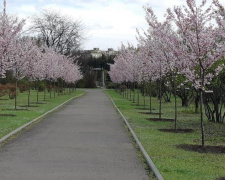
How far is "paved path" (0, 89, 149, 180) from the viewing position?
686 centimetres

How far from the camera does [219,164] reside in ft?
26.0

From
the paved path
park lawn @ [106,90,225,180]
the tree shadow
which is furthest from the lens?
the tree shadow

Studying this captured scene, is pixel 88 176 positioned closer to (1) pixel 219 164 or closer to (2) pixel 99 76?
(1) pixel 219 164

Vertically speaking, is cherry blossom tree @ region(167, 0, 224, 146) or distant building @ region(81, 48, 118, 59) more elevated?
distant building @ region(81, 48, 118, 59)

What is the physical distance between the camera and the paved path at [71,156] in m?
6.86

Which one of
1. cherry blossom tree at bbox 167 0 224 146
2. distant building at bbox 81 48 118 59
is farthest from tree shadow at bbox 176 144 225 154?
distant building at bbox 81 48 118 59

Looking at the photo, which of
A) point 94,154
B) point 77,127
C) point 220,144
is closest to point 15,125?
point 77,127

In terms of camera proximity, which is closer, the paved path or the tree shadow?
the paved path

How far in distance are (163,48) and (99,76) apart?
268ft

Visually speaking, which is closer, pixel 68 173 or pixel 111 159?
pixel 68 173

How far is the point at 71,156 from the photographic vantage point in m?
8.52

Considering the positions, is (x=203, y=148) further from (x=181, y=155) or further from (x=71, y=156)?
(x=71, y=156)

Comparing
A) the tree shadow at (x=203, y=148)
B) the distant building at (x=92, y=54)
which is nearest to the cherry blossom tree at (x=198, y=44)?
the tree shadow at (x=203, y=148)

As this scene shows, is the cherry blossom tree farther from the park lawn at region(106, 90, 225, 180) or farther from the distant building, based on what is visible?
the distant building
